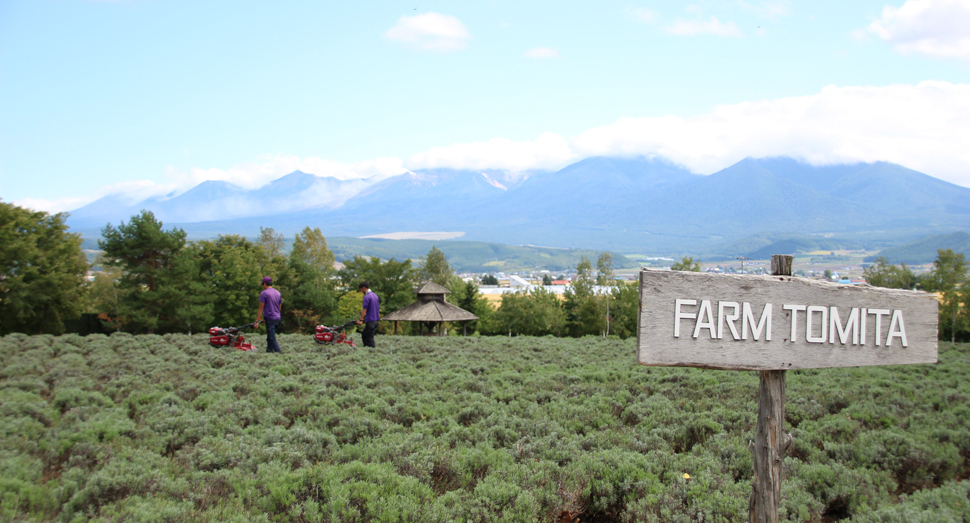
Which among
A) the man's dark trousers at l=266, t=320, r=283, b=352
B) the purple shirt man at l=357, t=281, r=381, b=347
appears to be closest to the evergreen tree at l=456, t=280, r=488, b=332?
the purple shirt man at l=357, t=281, r=381, b=347

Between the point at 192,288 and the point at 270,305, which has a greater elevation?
the point at 270,305

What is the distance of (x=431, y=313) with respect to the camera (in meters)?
32.1

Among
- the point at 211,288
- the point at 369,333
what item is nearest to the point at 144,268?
the point at 211,288

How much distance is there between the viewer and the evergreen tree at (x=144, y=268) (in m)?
41.7

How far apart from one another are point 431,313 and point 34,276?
27.3 m

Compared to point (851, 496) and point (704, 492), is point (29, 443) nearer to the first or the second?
point (704, 492)

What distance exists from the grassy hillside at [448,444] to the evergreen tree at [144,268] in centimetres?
3638

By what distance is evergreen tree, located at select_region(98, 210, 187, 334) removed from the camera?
41.7m

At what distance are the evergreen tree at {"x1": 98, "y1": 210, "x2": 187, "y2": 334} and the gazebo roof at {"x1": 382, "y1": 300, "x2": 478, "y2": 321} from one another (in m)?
21.7

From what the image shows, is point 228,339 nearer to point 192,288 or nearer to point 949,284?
point 192,288

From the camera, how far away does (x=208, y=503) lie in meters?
4.31

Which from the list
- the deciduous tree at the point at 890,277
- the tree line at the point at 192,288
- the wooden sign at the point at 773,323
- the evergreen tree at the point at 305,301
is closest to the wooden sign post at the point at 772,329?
the wooden sign at the point at 773,323

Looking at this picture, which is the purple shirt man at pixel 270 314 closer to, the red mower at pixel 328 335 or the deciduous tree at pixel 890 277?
the red mower at pixel 328 335

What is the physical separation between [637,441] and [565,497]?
1.77 metres
